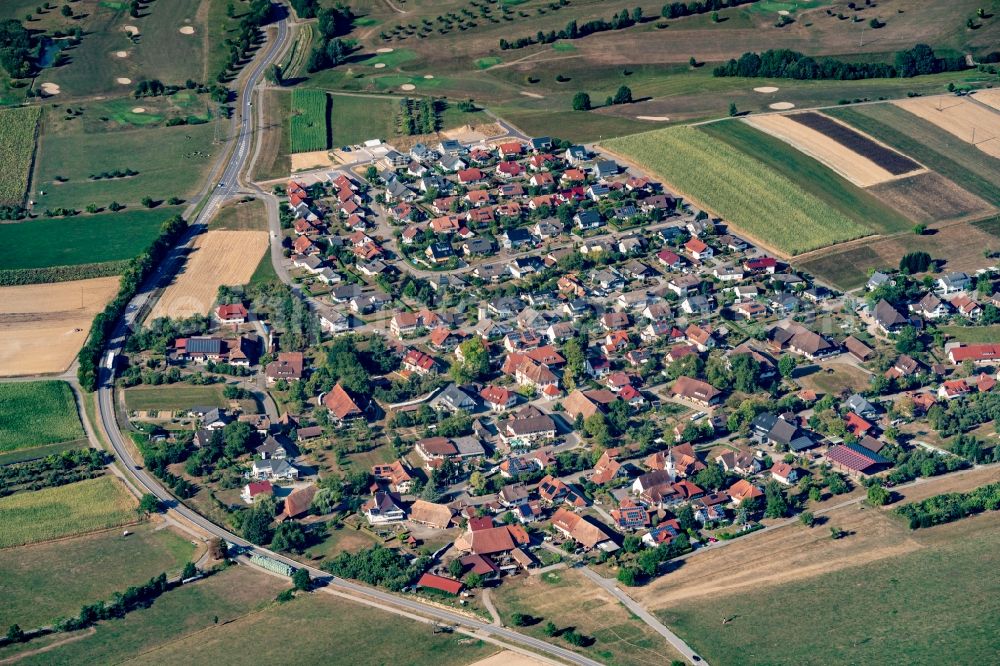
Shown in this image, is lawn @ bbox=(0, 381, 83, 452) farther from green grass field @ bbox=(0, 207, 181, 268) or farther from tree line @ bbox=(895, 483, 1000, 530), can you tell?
tree line @ bbox=(895, 483, 1000, 530)

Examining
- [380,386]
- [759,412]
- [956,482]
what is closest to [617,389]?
[759,412]

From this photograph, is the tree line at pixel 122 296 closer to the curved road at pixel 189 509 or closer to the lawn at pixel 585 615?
the curved road at pixel 189 509

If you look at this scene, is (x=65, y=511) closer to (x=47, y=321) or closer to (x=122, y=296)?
(x=47, y=321)

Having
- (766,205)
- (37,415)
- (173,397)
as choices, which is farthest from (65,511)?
(766,205)

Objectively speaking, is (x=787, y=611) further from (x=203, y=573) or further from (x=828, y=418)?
(x=203, y=573)

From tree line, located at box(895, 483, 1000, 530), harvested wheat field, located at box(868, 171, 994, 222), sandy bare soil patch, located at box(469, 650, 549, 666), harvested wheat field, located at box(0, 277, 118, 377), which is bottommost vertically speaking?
sandy bare soil patch, located at box(469, 650, 549, 666)

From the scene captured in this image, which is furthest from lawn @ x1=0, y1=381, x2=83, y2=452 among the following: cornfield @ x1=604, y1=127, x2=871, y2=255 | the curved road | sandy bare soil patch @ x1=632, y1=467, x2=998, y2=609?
cornfield @ x1=604, y1=127, x2=871, y2=255
